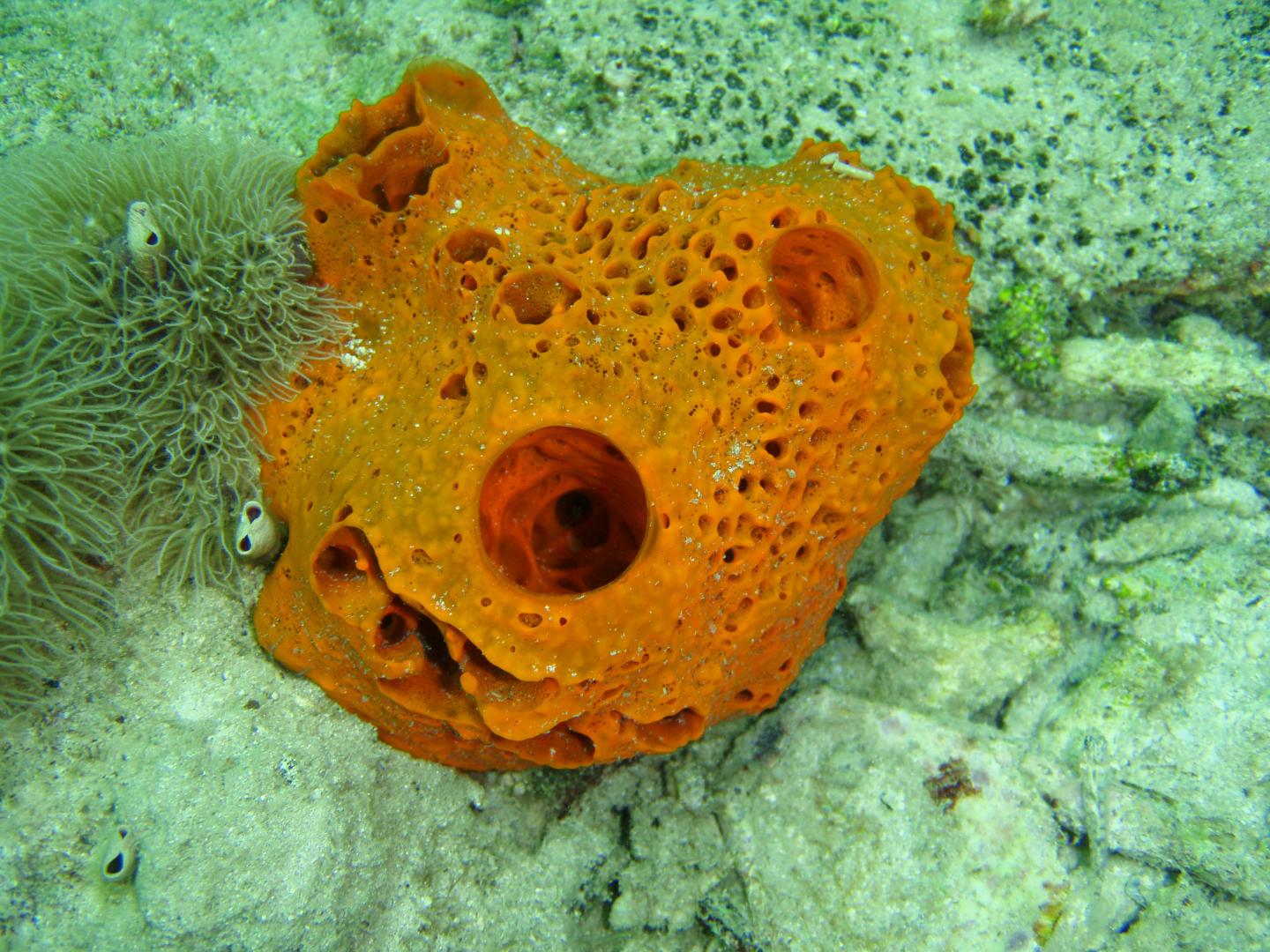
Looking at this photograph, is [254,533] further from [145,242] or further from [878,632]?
[878,632]

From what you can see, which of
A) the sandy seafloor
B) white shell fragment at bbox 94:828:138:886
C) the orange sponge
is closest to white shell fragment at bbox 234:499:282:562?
the orange sponge

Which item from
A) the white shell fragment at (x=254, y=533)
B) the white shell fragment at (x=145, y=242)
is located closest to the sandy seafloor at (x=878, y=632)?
the white shell fragment at (x=254, y=533)

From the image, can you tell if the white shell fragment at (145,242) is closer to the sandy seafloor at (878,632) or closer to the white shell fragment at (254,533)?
the white shell fragment at (254,533)

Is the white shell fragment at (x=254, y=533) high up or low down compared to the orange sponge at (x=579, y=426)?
down

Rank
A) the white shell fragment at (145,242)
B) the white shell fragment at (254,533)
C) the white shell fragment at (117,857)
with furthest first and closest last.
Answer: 1. the white shell fragment at (254,533)
2. the white shell fragment at (145,242)
3. the white shell fragment at (117,857)

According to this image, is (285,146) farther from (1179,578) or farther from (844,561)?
(1179,578)

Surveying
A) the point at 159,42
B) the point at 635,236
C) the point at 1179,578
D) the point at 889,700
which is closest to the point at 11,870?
the point at 635,236

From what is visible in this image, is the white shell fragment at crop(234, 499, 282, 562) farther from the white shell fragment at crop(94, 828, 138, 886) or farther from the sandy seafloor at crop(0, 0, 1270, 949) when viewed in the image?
the white shell fragment at crop(94, 828, 138, 886)
